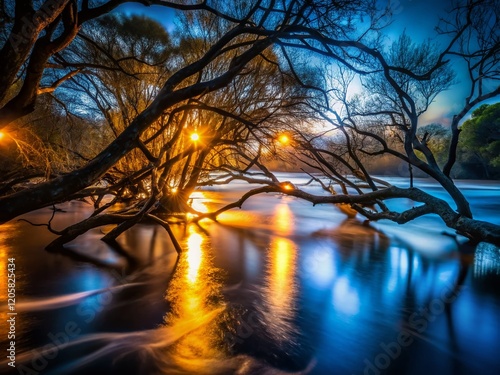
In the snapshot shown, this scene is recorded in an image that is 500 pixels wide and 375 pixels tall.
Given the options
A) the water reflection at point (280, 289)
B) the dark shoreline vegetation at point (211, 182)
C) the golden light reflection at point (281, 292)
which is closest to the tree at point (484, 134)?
the dark shoreline vegetation at point (211, 182)

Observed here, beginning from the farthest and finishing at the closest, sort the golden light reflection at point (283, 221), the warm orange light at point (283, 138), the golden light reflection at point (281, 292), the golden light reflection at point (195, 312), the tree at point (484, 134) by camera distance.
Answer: the tree at point (484, 134), the golden light reflection at point (283, 221), the warm orange light at point (283, 138), the golden light reflection at point (281, 292), the golden light reflection at point (195, 312)

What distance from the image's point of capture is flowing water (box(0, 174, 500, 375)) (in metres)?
2.89

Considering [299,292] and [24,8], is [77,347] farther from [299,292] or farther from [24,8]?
[24,8]

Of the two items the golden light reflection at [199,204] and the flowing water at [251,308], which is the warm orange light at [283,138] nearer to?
the flowing water at [251,308]

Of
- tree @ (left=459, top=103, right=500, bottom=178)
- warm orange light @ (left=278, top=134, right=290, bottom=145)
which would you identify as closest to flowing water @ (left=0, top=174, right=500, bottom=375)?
warm orange light @ (left=278, top=134, right=290, bottom=145)

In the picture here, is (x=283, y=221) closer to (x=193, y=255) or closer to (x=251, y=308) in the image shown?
(x=193, y=255)

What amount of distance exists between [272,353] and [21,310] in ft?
11.8

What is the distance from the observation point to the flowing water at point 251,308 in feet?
9.48

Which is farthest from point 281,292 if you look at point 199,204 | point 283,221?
point 199,204

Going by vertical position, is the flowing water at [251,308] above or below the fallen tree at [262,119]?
below

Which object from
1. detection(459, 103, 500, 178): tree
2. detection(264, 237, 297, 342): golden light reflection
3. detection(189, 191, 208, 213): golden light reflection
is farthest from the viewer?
detection(459, 103, 500, 178): tree

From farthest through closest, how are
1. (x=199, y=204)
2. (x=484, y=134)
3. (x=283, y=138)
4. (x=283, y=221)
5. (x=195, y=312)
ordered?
(x=484, y=134)
(x=199, y=204)
(x=283, y=221)
(x=283, y=138)
(x=195, y=312)

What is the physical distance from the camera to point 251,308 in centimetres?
402

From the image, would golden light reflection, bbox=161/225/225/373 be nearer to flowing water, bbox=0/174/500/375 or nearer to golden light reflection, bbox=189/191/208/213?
flowing water, bbox=0/174/500/375
